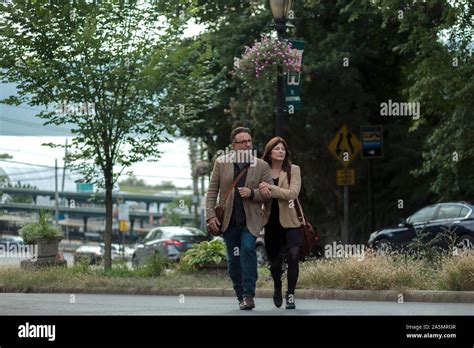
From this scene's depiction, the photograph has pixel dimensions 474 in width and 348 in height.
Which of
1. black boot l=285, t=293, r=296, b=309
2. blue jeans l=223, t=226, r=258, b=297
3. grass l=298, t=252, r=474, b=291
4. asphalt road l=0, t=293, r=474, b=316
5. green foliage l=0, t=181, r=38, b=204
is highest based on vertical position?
green foliage l=0, t=181, r=38, b=204

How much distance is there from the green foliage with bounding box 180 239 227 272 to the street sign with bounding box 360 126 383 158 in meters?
7.80

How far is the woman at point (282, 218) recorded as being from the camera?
13.0 m

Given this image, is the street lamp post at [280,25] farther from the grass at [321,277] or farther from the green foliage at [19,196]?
the green foliage at [19,196]

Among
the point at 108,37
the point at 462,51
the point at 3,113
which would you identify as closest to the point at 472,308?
the point at 108,37

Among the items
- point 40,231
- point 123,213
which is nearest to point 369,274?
point 40,231

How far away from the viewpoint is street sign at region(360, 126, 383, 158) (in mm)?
29484

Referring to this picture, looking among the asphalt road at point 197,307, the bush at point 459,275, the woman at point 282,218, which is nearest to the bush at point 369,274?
the bush at point 459,275

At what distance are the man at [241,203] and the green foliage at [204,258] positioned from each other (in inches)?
371

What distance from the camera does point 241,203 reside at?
12.8 m

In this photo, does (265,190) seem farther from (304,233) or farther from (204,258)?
(204,258)

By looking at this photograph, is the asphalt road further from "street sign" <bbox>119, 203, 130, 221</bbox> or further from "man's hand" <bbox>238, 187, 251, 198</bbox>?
"street sign" <bbox>119, 203, 130, 221</bbox>

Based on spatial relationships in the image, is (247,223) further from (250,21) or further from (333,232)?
(333,232)

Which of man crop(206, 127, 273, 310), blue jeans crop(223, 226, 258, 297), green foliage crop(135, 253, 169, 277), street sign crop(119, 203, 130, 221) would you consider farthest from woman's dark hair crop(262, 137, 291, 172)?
street sign crop(119, 203, 130, 221)
